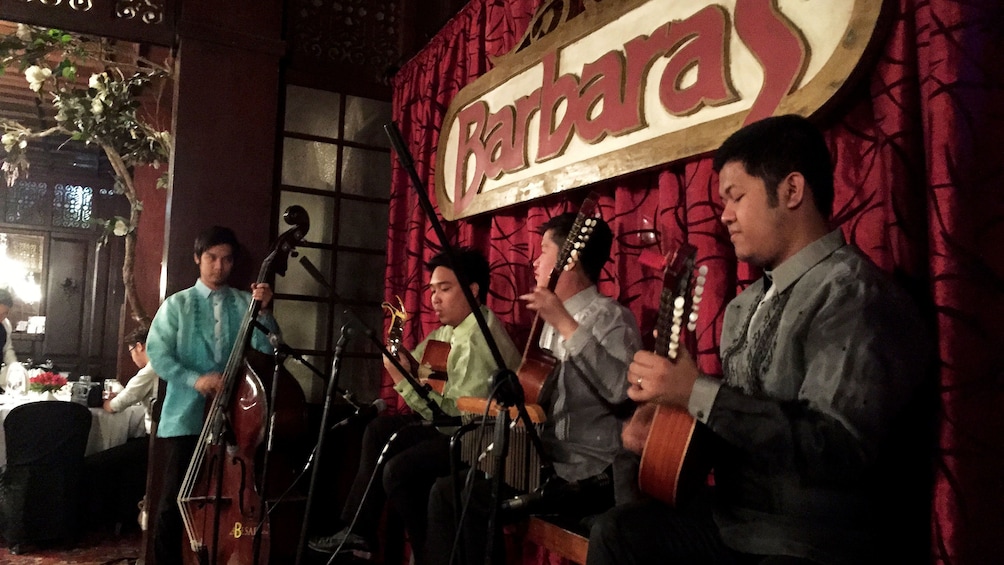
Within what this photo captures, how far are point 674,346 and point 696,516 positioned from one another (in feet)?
1.10

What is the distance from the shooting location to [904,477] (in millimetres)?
1167

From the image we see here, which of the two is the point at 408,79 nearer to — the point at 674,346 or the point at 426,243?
the point at 426,243

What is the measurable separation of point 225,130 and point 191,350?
1231mm

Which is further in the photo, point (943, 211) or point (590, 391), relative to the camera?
point (590, 391)

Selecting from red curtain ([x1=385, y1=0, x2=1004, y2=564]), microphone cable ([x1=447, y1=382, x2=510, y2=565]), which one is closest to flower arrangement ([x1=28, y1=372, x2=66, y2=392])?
microphone cable ([x1=447, y1=382, x2=510, y2=565])

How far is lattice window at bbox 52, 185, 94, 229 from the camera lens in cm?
815

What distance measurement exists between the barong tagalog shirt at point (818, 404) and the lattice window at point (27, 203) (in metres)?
9.10

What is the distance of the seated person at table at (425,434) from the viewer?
218 centimetres

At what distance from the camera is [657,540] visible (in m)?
1.19


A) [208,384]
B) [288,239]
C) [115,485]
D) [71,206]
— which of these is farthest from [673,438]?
[71,206]

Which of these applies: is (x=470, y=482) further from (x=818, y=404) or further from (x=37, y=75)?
(x=37, y=75)

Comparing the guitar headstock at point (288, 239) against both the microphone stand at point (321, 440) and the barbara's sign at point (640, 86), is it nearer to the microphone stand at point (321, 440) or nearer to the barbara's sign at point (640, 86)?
the barbara's sign at point (640, 86)

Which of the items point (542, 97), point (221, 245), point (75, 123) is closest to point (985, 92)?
point (542, 97)

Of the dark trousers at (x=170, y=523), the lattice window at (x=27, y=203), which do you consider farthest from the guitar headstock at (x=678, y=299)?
the lattice window at (x=27, y=203)
